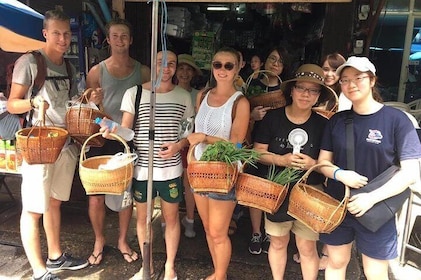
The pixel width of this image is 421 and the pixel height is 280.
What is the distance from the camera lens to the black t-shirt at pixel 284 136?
8.57 ft

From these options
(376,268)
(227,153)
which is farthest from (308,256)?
(227,153)

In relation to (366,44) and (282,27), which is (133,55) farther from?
(366,44)

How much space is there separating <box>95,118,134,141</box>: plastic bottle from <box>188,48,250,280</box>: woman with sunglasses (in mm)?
516

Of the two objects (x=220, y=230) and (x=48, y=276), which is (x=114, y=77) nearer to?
(x=220, y=230)

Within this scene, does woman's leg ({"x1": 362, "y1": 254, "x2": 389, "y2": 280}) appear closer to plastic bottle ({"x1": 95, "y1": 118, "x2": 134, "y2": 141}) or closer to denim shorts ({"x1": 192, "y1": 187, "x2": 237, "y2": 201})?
denim shorts ({"x1": 192, "y1": 187, "x2": 237, "y2": 201})

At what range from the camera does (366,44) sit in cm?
465

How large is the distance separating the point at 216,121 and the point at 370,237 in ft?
4.19

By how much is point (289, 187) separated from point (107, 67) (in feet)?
6.16

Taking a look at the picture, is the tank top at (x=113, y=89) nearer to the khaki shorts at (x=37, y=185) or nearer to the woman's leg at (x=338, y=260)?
the khaki shorts at (x=37, y=185)

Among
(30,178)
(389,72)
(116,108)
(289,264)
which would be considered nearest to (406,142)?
(289,264)

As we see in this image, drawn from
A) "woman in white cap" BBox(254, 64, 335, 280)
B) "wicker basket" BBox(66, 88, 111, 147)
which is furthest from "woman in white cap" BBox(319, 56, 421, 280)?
"wicker basket" BBox(66, 88, 111, 147)

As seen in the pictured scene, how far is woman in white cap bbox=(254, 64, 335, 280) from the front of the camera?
2596mm

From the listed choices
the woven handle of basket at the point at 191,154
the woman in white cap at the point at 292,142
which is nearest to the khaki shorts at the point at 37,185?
the woven handle of basket at the point at 191,154

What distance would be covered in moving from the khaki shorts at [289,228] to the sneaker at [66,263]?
71.7 inches
